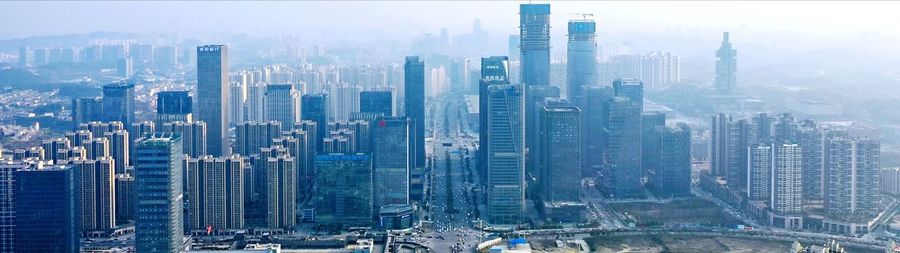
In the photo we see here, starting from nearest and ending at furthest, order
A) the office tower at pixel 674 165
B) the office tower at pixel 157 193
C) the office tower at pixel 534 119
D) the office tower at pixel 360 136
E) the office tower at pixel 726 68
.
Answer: the office tower at pixel 157 193
the office tower at pixel 674 165
the office tower at pixel 534 119
the office tower at pixel 360 136
the office tower at pixel 726 68

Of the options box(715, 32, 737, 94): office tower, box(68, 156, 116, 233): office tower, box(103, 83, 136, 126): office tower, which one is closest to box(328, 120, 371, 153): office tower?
box(103, 83, 136, 126): office tower

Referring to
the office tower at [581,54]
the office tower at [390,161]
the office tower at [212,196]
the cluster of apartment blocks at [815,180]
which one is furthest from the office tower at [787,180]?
the office tower at [212,196]

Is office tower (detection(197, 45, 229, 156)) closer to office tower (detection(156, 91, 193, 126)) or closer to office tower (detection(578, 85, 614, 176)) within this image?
office tower (detection(156, 91, 193, 126))

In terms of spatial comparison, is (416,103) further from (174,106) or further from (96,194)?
(96,194)

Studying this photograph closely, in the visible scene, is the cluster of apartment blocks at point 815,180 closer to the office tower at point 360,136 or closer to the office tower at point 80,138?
the office tower at point 360,136

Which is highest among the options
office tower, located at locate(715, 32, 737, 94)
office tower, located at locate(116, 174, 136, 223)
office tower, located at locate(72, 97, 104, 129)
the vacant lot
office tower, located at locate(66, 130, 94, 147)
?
office tower, located at locate(715, 32, 737, 94)

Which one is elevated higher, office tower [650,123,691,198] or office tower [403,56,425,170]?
office tower [403,56,425,170]
